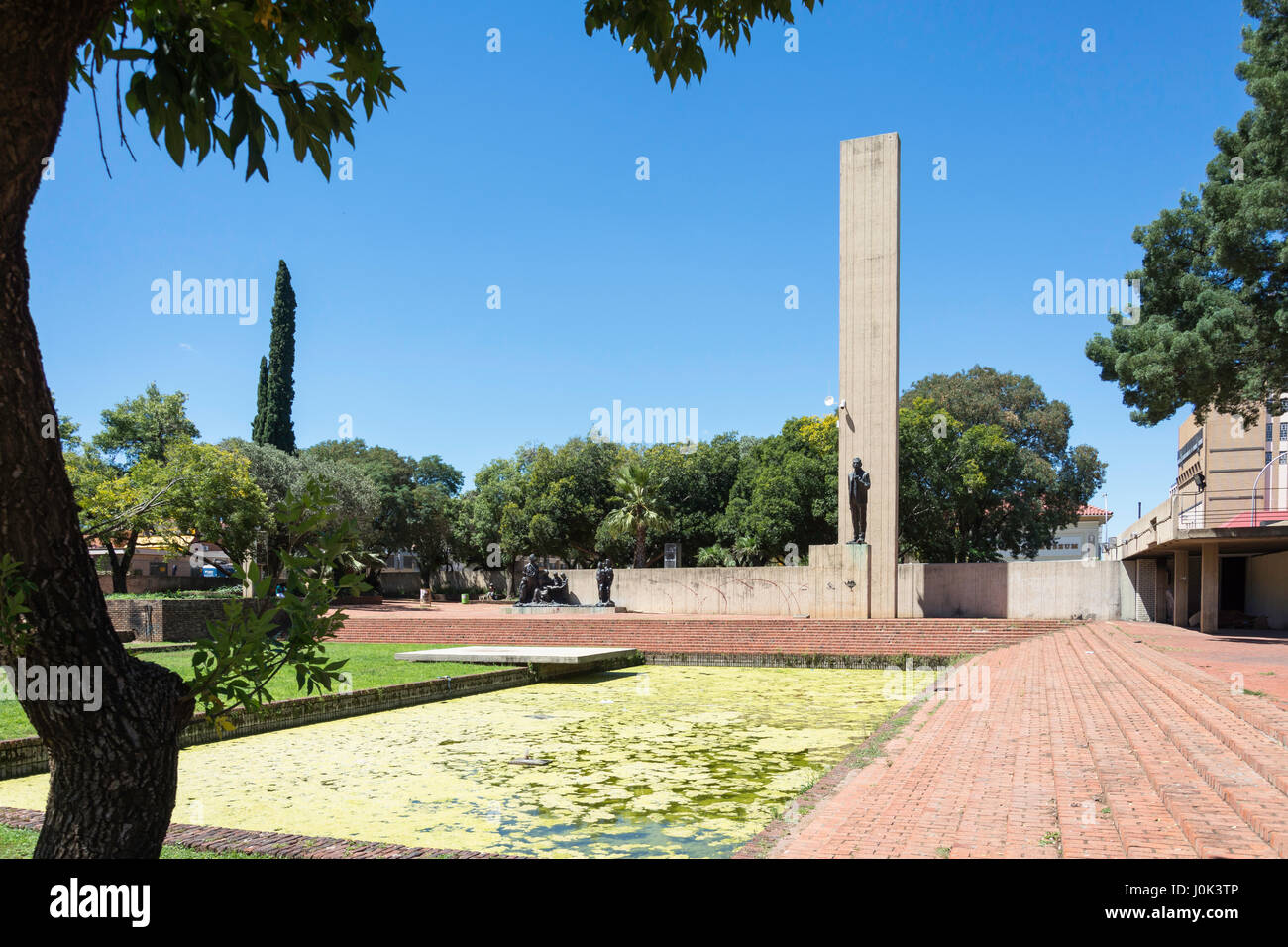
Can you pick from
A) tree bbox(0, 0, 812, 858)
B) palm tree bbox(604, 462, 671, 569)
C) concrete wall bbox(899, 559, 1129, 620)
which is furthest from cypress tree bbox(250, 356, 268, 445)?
tree bbox(0, 0, 812, 858)

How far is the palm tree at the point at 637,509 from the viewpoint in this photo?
3409cm

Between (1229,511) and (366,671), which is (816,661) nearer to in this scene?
(366,671)

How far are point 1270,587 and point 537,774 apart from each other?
2203 centimetres

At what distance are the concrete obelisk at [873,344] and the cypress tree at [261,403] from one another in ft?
82.7

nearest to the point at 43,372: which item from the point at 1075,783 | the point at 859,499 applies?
the point at 1075,783

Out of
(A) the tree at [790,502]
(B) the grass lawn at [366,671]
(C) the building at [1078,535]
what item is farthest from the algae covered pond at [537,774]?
(C) the building at [1078,535]

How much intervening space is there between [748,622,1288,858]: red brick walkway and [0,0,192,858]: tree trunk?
327 centimetres

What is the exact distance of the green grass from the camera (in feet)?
15.0

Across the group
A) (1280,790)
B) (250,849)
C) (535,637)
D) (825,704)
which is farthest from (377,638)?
(1280,790)

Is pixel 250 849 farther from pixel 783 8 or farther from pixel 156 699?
pixel 783 8

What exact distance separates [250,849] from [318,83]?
4.27 metres

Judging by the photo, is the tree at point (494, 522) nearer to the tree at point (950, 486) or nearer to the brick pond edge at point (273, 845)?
the tree at point (950, 486)

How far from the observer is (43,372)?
2010 mm
